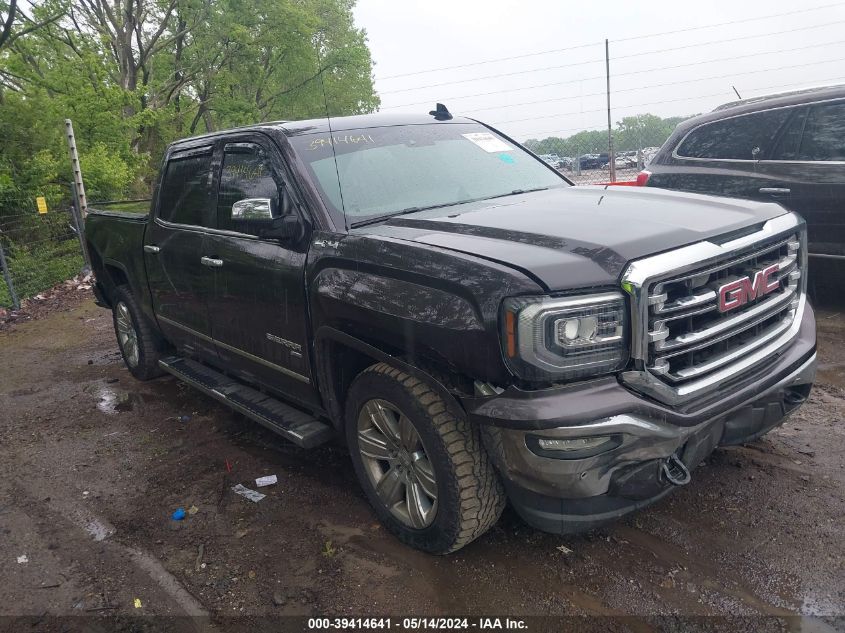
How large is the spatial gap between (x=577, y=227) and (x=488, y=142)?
1.70 meters

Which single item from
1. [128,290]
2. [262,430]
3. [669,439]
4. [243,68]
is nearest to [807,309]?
[669,439]

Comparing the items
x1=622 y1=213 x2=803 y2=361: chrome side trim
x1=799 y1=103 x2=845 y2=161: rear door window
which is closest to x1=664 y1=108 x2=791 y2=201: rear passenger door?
x1=799 y1=103 x2=845 y2=161: rear door window

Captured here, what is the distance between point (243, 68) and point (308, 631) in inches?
1122

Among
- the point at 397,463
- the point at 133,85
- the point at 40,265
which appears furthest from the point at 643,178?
the point at 133,85

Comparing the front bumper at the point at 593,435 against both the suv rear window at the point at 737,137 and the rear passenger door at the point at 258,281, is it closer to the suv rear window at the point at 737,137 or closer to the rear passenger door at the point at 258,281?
the rear passenger door at the point at 258,281

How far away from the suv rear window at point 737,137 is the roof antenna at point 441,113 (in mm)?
2900

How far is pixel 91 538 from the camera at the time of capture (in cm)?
348

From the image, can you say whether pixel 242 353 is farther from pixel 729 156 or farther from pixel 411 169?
pixel 729 156

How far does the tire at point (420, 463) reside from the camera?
267 centimetres

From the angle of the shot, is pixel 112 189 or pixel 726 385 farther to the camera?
pixel 112 189

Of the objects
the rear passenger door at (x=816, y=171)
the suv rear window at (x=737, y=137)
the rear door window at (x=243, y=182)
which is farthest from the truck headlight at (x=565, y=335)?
the suv rear window at (x=737, y=137)

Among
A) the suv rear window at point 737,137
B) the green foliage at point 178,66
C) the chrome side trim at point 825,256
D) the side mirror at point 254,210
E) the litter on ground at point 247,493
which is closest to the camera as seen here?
the side mirror at point 254,210

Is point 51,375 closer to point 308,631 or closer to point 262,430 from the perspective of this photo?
point 262,430

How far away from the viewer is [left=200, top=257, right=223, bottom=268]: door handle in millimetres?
3980
